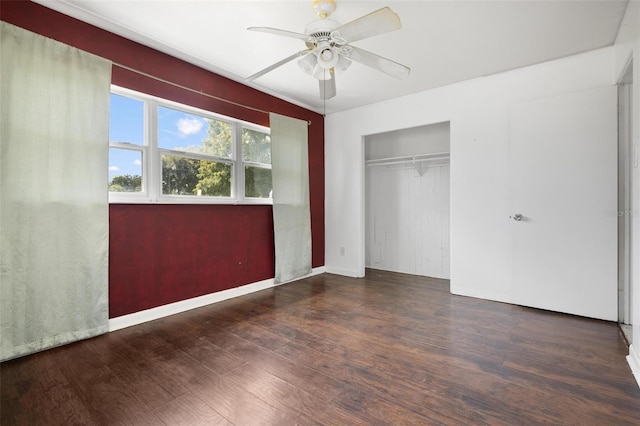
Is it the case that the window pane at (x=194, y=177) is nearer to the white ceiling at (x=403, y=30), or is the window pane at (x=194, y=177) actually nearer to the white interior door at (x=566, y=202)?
the white ceiling at (x=403, y=30)

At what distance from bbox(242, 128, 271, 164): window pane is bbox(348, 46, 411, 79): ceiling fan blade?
1929 millimetres

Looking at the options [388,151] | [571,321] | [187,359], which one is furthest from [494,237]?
[187,359]

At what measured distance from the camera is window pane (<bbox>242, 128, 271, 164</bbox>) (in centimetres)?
370

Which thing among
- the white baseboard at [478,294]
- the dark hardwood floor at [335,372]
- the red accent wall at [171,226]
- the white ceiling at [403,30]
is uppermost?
Answer: the white ceiling at [403,30]

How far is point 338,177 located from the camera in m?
4.73

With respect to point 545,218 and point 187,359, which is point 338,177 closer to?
point 545,218

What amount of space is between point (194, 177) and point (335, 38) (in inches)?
82.0

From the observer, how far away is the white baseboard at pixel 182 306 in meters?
2.56

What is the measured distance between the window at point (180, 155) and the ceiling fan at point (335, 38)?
5.03 ft

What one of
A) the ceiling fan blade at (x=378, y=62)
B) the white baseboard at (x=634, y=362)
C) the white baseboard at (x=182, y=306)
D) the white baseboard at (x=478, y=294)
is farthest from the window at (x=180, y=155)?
the white baseboard at (x=634, y=362)

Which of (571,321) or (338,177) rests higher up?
(338,177)

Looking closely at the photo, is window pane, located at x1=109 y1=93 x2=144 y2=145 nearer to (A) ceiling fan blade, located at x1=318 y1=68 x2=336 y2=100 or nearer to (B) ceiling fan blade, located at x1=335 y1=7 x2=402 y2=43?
(A) ceiling fan blade, located at x1=318 y1=68 x2=336 y2=100

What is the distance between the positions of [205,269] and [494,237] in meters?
3.35

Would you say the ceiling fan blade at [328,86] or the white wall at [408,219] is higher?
the ceiling fan blade at [328,86]
